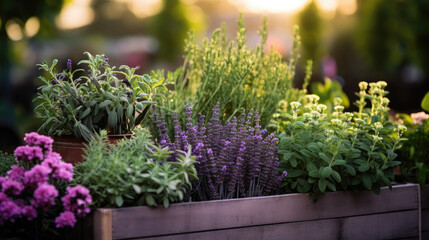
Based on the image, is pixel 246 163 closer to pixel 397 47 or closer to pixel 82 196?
pixel 82 196

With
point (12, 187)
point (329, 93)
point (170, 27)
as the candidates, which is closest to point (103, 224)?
point (12, 187)

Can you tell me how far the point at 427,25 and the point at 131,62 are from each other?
16.4 metres

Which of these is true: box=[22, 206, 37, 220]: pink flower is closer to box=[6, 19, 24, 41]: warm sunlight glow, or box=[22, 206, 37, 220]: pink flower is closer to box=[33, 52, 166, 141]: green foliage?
box=[33, 52, 166, 141]: green foliage

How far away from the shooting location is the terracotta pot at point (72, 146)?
2123 mm

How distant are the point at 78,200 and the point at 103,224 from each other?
0.46 feet

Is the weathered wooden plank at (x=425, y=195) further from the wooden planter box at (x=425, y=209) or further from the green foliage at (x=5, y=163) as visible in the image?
the green foliage at (x=5, y=163)

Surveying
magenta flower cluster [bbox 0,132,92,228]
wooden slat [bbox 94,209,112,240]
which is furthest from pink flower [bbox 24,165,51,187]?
wooden slat [bbox 94,209,112,240]

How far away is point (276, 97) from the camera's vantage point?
2865 mm

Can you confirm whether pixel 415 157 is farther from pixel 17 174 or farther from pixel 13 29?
pixel 13 29

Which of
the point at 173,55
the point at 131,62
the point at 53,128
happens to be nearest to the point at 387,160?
the point at 53,128

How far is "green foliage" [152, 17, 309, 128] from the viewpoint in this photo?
265 cm

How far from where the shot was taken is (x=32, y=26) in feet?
23.1

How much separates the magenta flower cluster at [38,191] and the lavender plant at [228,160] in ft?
1.62

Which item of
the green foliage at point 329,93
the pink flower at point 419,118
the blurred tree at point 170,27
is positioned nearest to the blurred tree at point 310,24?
the blurred tree at point 170,27
